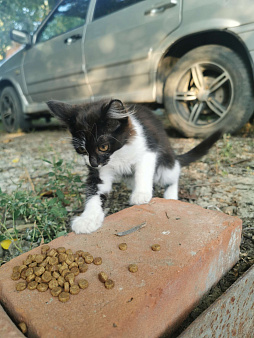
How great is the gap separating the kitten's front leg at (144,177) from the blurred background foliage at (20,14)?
141 inches

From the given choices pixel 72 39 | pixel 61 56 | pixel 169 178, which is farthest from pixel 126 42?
pixel 169 178

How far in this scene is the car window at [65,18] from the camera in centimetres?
406

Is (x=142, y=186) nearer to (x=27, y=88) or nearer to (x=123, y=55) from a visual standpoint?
(x=123, y=55)

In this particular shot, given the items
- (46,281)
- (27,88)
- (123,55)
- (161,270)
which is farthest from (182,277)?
(27,88)

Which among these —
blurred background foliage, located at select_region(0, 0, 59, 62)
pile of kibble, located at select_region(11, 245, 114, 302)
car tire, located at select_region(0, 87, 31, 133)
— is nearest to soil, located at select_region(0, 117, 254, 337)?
pile of kibble, located at select_region(11, 245, 114, 302)

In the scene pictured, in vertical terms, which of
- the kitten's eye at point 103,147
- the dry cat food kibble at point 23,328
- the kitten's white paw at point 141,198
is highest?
the kitten's eye at point 103,147

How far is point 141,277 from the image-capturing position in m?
1.02

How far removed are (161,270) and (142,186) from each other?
0.82m

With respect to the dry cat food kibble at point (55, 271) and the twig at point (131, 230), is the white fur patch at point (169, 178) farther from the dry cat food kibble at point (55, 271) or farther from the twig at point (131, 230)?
the dry cat food kibble at point (55, 271)

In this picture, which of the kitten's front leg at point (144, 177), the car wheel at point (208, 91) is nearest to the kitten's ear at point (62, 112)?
the kitten's front leg at point (144, 177)

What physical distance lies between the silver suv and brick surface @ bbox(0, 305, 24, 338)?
2910mm

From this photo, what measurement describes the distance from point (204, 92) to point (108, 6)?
1.75 m

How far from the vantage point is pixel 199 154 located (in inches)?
96.3

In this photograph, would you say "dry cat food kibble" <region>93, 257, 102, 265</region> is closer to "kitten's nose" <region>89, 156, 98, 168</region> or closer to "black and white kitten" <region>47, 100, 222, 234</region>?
"black and white kitten" <region>47, 100, 222, 234</region>
